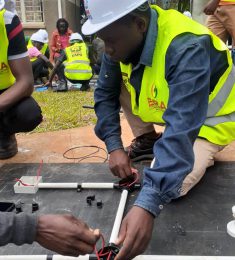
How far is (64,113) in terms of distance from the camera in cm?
462

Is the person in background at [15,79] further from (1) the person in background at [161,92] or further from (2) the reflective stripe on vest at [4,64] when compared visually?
(1) the person in background at [161,92]

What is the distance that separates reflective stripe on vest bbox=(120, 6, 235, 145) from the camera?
193 centimetres

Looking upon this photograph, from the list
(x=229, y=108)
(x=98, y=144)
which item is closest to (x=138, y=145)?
(x=98, y=144)

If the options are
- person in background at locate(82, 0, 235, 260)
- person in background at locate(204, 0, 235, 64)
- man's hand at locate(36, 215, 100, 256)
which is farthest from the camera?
person in background at locate(204, 0, 235, 64)

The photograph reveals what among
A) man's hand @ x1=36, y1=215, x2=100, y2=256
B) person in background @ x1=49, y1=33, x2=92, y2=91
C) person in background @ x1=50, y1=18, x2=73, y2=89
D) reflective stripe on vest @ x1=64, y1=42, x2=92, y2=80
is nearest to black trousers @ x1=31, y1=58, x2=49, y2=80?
person in background @ x1=49, y1=33, x2=92, y2=91

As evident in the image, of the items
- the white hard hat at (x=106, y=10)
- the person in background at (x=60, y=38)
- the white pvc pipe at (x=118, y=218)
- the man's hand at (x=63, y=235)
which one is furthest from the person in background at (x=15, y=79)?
the person in background at (x=60, y=38)

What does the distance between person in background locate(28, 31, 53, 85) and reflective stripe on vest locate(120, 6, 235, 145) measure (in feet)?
20.7

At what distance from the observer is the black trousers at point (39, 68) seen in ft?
27.6

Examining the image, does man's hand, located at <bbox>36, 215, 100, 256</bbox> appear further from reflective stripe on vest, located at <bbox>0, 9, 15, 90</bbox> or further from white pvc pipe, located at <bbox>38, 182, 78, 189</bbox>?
reflective stripe on vest, located at <bbox>0, 9, 15, 90</bbox>

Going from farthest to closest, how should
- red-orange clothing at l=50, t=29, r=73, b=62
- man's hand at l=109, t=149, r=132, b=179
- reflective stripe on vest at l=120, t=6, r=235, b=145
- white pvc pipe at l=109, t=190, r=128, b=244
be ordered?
1. red-orange clothing at l=50, t=29, r=73, b=62
2. man's hand at l=109, t=149, r=132, b=179
3. reflective stripe on vest at l=120, t=6, r=235, b=145
4. white pvc pipe at l=109, t=190, r=128, b=244

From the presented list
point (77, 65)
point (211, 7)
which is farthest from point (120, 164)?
point (77, 65)

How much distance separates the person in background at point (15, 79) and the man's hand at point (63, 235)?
1607 millimetres

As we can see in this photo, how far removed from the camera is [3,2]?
2.86 m

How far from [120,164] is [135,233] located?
0.87m
